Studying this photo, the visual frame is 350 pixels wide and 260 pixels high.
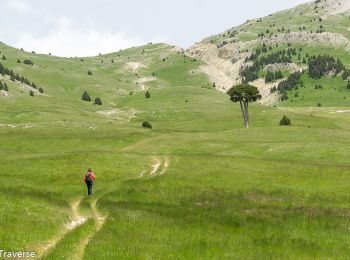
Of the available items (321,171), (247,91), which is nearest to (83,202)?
(321,171)

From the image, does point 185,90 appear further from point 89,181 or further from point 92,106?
point 89,181

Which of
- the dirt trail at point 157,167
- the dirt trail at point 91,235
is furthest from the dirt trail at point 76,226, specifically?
the dirt trail at point 157,167

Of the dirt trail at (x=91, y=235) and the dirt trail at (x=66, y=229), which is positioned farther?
the dirt trail at (x=66, y=229)

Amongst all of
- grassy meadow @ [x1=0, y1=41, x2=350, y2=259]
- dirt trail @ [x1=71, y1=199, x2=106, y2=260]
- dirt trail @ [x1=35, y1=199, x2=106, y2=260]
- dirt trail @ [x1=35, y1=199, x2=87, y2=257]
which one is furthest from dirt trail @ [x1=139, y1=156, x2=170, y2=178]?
dirt trail @ [x1=71, y1=199, x2=106, y2=260]

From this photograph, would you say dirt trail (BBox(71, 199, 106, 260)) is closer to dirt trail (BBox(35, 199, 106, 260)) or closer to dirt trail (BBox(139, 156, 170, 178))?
dirt trail (BBox(35, 199, 106, 260))

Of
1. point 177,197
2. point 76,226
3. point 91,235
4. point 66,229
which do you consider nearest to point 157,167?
point 177,197

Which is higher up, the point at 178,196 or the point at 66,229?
the point at 66,229

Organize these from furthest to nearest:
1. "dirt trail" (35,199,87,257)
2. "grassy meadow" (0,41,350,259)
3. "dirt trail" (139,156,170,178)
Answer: "dirt trail" (139,156,170,178) → "grassy meadow" (0,41,350,259) → "dirt trail" (35,199,87,257)

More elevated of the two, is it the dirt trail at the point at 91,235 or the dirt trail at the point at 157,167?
the dirt trail at the point at 91,235

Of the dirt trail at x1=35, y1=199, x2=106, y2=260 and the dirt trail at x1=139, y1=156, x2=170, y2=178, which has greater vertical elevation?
the dirt trail at x1=35, y1=199, x2=106, y2=260

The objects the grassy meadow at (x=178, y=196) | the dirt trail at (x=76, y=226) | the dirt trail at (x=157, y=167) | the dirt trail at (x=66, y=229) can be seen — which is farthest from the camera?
the dirt trail at (x=157, y=167)

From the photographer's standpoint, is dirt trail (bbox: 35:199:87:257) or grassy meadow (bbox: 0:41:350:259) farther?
grassy meadow (bbox: 0:41:350:259)

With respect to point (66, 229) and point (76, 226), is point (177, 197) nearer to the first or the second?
point (76, 226)

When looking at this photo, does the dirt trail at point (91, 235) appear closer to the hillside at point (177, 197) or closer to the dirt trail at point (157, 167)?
the hillside at point (177, 197)
